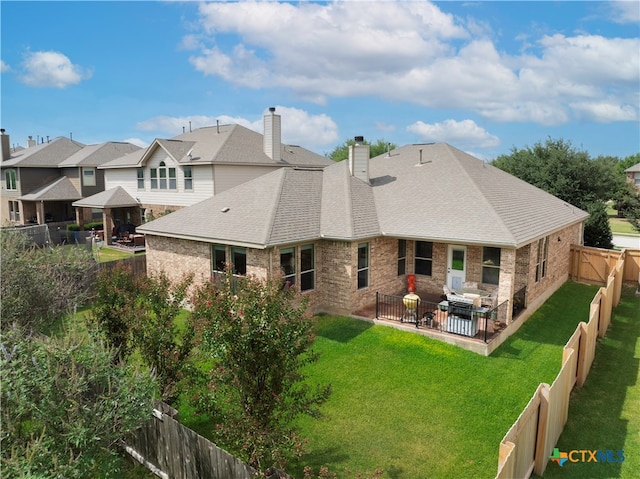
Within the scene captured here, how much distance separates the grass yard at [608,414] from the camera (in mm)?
7828

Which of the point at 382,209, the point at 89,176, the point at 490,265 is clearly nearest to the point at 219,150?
the point at 382,209

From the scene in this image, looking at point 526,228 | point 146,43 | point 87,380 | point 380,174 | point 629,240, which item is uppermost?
point 146,43

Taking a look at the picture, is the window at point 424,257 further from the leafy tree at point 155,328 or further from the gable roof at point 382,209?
the leafy tree at point 155,328

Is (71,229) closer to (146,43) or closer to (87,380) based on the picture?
(146,43)

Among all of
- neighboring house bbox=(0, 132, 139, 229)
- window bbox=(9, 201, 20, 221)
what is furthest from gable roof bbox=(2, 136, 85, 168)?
window bbox=(9, 201, 20, 221)

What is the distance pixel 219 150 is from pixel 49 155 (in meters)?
20.8

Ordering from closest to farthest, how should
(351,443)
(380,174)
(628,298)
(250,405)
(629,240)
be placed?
(250,405) < (351,443) < (628,298) < (380,174) < (629,240)

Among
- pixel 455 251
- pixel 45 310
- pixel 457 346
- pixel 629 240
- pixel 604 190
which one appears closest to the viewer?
pixel 45 310

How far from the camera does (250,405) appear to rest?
693cm

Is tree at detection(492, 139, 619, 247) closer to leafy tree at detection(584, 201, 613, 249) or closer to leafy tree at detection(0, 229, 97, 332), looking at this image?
leafy tree at detection(584, 201, 613, 249)

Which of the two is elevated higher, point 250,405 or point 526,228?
point 526,228

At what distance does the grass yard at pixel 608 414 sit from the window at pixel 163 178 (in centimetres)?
2480

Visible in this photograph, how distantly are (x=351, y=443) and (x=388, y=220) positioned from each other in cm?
933

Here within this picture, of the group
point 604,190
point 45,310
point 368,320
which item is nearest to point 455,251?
point 368,320
